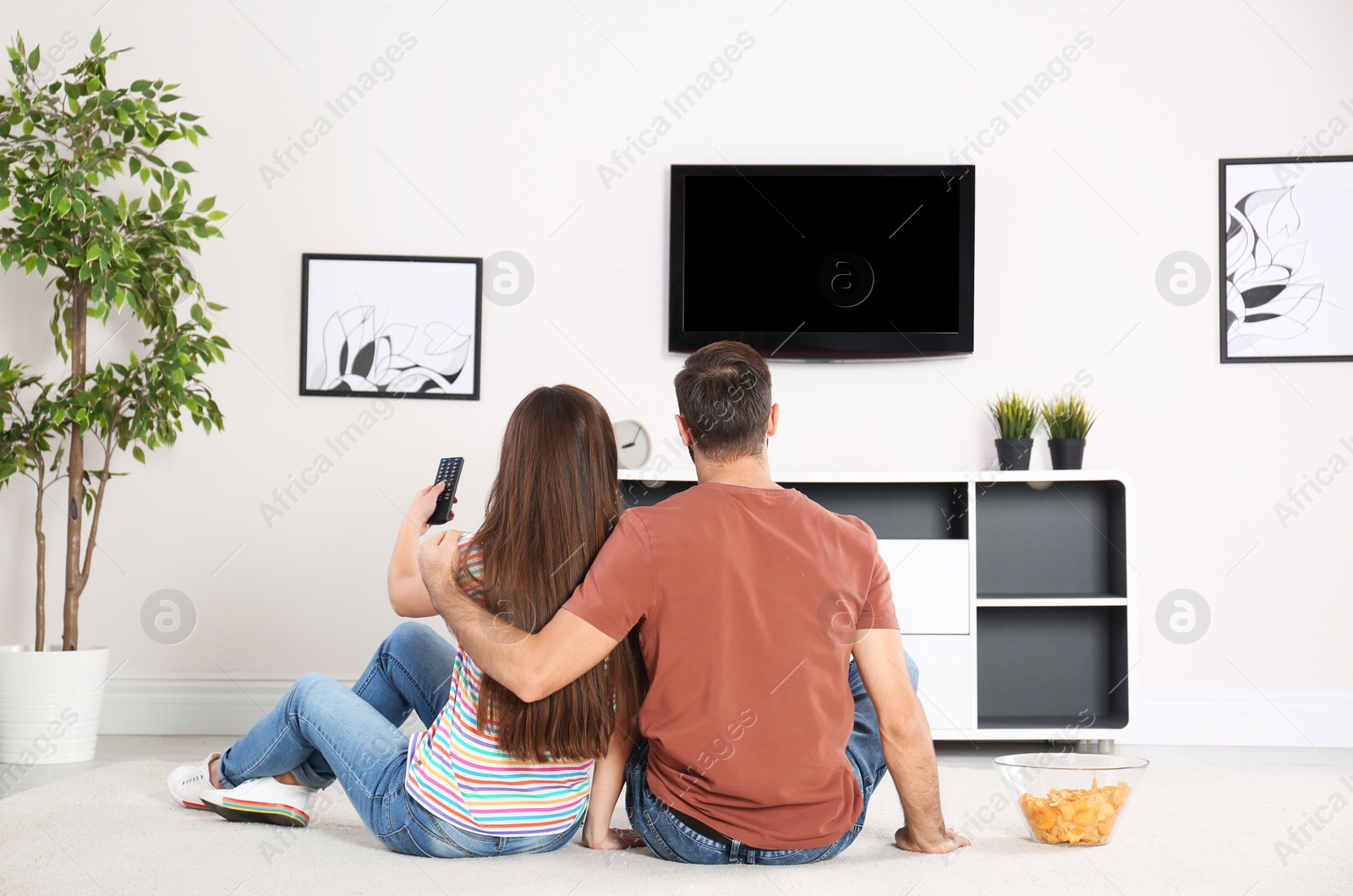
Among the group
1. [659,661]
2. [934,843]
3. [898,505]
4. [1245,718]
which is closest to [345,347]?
[898,505]

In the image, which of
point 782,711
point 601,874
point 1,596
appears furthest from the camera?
point 1,596

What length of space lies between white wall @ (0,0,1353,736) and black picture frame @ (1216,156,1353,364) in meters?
0.03

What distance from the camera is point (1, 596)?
3201 millimetres

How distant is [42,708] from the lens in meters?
2.70

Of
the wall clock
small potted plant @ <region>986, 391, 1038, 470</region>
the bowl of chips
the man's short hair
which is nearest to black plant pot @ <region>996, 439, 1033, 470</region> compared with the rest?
small potted plant @ <region>986, 391, 1038, 470</region>

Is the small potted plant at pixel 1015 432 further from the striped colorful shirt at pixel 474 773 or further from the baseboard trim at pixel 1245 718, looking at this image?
the striped colorful shirt at pixel 474 773

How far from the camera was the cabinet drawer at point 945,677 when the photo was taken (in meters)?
2.82

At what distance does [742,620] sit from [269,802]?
3.37ft

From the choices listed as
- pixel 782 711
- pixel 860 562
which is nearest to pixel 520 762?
pixel 782 711

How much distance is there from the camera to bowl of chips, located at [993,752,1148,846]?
70.0 inches

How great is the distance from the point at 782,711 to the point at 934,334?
2.02 metres

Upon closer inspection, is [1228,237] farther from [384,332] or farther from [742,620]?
[384,332]

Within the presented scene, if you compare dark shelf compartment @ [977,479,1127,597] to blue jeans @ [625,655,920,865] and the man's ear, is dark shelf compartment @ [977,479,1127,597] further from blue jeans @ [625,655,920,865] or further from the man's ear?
the man's ear

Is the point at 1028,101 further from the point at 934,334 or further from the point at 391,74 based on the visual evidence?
the point at 391,74
